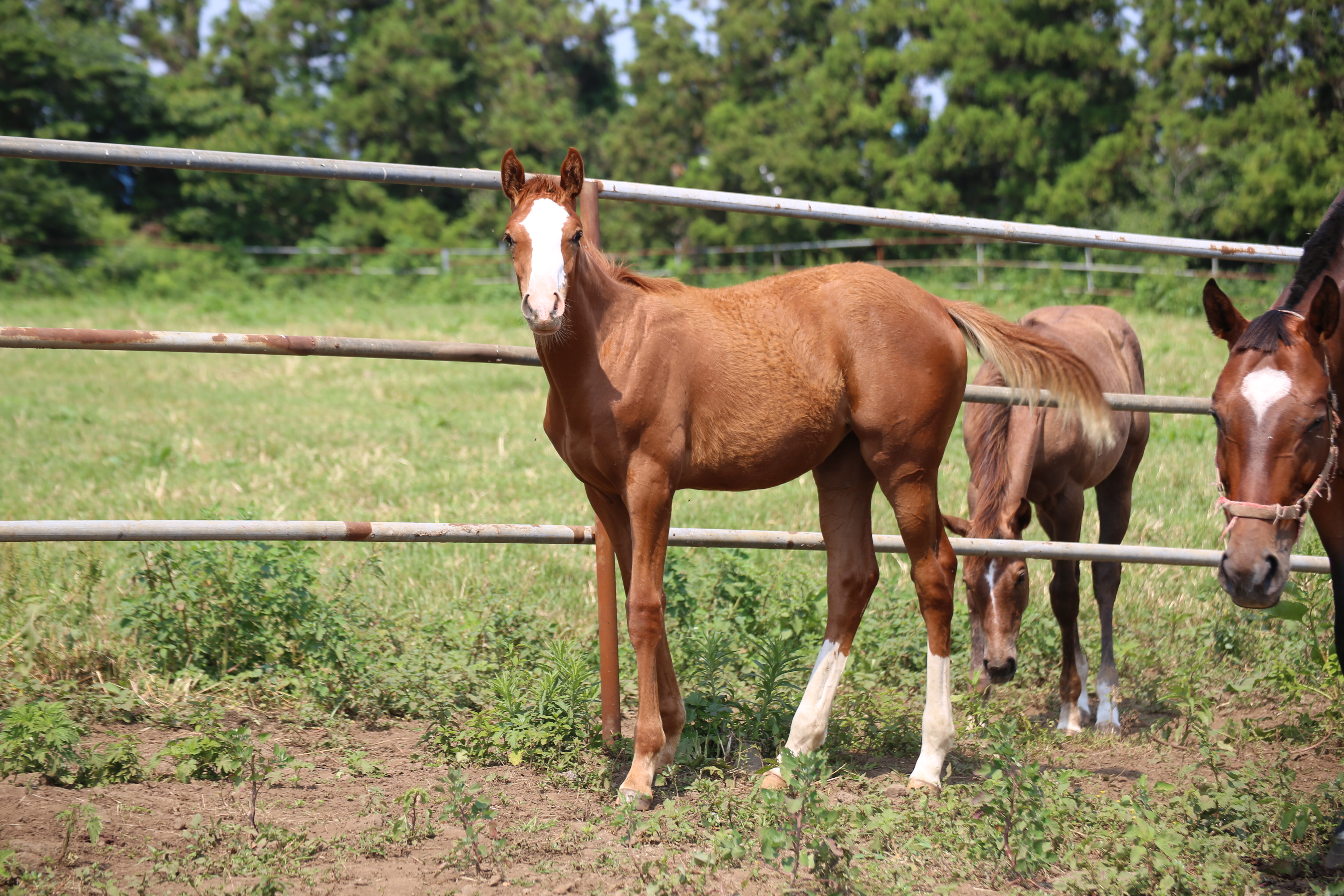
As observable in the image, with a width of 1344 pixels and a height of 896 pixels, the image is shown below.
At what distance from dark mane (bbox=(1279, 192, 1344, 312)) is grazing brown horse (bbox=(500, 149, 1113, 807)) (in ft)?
2.42

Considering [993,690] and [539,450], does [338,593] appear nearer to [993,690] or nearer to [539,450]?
[993,690]

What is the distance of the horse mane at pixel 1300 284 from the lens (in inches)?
115

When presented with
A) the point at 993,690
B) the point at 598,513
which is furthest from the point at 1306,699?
the point at 598,513

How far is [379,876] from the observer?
264 cm

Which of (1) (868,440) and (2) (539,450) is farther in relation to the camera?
(2) (539,450)

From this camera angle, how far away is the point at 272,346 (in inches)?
127

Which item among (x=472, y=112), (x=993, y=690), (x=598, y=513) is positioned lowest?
(x=993, y=690)

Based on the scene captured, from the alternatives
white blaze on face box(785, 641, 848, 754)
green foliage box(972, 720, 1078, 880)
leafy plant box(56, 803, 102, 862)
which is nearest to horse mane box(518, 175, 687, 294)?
white blaze on face box(785, 641, 848, 754)

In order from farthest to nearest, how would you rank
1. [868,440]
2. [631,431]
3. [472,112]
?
[472,112]
[868,440]
[631,431]

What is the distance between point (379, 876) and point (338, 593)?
7.07 ft

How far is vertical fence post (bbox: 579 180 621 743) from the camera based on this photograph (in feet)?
11.3

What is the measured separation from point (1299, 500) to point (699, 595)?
112 inches

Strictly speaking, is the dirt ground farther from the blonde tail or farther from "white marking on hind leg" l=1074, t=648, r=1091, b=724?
the blonde tail

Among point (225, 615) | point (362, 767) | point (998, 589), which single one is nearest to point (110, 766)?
point (362, 767)
